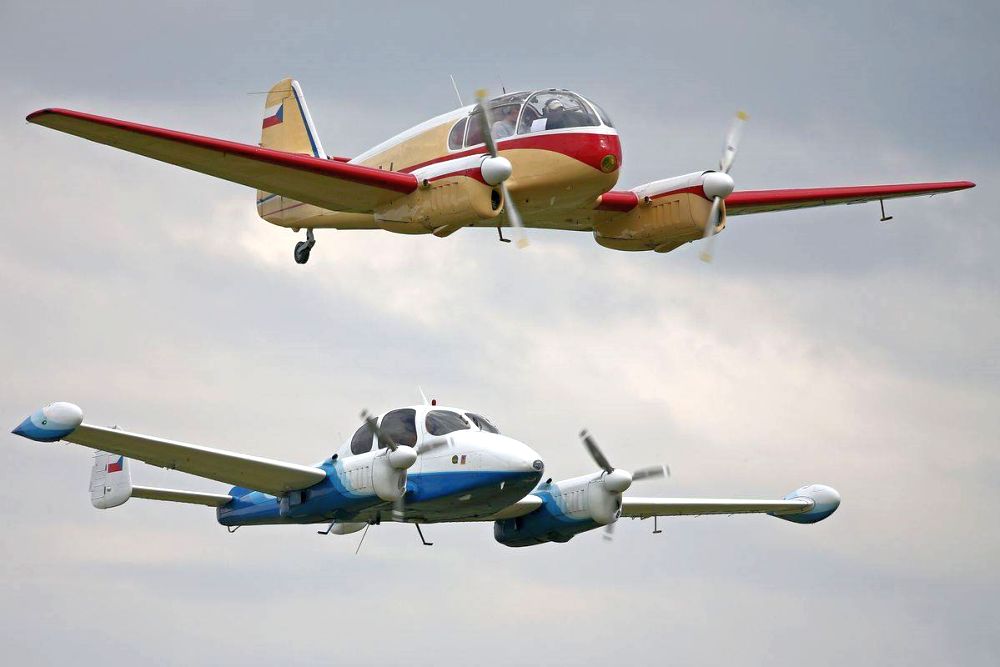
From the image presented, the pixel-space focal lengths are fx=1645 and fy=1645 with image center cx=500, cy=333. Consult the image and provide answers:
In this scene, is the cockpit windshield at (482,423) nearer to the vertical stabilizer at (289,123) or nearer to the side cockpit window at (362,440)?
the side cockpit window at (362,440)

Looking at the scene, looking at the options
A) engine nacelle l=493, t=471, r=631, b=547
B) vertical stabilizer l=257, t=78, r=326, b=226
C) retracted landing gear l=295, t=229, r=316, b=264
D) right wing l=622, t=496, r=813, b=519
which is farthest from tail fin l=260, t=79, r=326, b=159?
right wing l=622, t=496, r=813, b=519

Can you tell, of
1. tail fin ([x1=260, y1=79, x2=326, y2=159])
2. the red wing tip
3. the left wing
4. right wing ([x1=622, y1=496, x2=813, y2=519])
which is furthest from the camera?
right wing ([x1=622, y1=496, x2=813, y2=519])

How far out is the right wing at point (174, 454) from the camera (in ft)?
122

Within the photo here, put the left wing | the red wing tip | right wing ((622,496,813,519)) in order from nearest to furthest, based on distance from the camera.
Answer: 1. the red wing tip
2. the left wing
3. right wing ((622,496,813,519))

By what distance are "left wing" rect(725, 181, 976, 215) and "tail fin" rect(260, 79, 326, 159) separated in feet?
38.8

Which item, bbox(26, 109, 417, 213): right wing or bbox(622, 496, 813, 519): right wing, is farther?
bbox(622, 496, 813, 519): right wing

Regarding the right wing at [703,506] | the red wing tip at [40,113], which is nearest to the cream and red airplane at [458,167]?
the red wing tip at [40,113]

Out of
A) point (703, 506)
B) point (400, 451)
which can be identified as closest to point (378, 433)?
point (400, 451)

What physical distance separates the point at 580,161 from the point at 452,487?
8.85 metres

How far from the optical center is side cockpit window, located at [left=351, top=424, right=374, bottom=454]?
41969mm

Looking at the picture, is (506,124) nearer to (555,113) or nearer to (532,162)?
(555,113)

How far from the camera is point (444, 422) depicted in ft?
137

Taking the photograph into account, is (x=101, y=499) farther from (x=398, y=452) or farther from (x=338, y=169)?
(x=338, y=169)

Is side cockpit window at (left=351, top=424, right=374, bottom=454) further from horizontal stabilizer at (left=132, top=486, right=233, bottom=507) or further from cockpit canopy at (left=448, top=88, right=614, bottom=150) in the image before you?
cockpit canopy at (left=448, top=88, right=614, bottom=150)
